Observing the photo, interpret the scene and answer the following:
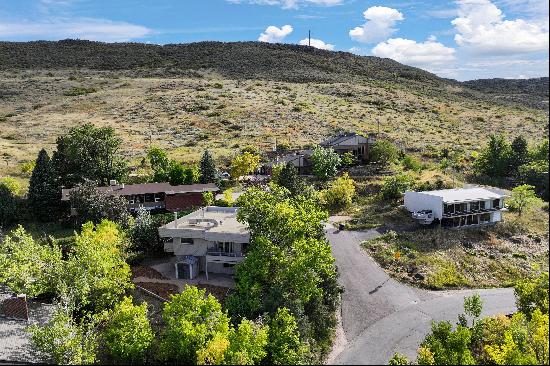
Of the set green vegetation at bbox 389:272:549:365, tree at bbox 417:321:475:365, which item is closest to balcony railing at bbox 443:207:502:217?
green vegetation at bbox 389:272:549:365

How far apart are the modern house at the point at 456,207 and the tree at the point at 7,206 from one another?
42.2 metres

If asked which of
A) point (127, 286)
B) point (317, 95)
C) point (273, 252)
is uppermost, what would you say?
point (317, 95)

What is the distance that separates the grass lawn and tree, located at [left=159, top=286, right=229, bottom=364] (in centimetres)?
1928

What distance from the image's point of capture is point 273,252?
30.8 meters

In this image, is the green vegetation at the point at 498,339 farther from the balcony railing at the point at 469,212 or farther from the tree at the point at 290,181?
the tree at the point at 290,181

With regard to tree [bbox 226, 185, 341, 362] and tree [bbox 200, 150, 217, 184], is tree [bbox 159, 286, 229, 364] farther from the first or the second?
tree [bbox 200, 150, 217, 184]

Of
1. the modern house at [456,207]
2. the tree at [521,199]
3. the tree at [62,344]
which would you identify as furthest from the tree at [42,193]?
the tree at [521,199]

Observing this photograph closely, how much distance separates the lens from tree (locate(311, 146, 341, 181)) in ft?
206

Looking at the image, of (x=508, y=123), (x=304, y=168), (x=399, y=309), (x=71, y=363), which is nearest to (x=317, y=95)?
(x=508, y=123)

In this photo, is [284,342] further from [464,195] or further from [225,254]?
[464,195]

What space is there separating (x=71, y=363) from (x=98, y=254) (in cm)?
804

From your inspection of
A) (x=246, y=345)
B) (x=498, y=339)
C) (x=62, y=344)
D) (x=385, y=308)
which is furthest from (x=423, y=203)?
(x=62, y=344)

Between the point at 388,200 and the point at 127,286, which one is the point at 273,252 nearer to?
the point at 127,286

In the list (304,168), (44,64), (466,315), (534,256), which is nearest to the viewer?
(466,315)
